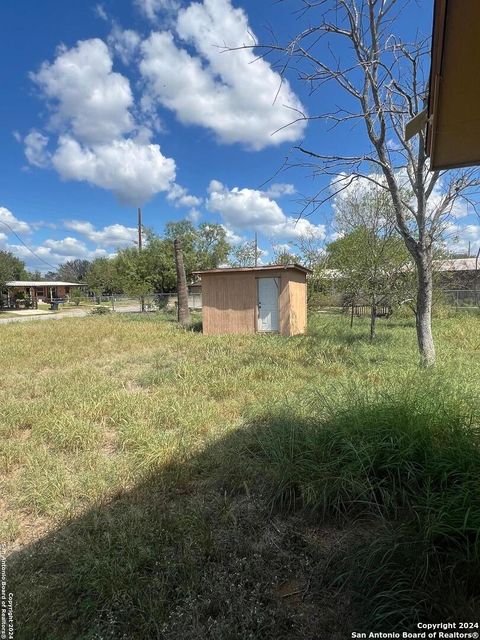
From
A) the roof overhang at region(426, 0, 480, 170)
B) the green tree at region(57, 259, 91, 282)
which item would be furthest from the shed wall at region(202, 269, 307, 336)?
the green tree at region(57, 259, 91, 282)

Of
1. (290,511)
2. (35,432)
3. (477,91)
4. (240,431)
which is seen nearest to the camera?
(477,91)

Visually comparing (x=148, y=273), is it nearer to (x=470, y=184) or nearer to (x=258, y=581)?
(x=470, y=184)

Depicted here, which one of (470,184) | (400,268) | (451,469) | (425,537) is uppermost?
(470,184)

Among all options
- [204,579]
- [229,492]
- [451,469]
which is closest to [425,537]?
Answer: [451,469]

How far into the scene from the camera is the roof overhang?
1539 mm

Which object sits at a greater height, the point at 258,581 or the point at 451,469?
the point at 451,469

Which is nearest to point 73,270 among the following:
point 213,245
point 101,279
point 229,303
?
point 101,279

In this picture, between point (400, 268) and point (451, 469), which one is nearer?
point (451, 469)

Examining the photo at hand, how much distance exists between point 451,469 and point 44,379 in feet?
20.0

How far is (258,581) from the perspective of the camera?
1.82m

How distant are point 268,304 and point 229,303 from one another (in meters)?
1.39

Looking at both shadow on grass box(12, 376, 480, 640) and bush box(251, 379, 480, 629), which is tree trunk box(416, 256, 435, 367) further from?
shadow on grass box(12, 376, 480, 640)

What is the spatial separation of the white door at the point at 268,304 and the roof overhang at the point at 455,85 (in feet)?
27.8

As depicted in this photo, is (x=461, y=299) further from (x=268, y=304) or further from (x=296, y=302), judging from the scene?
(x=268, y=304)
